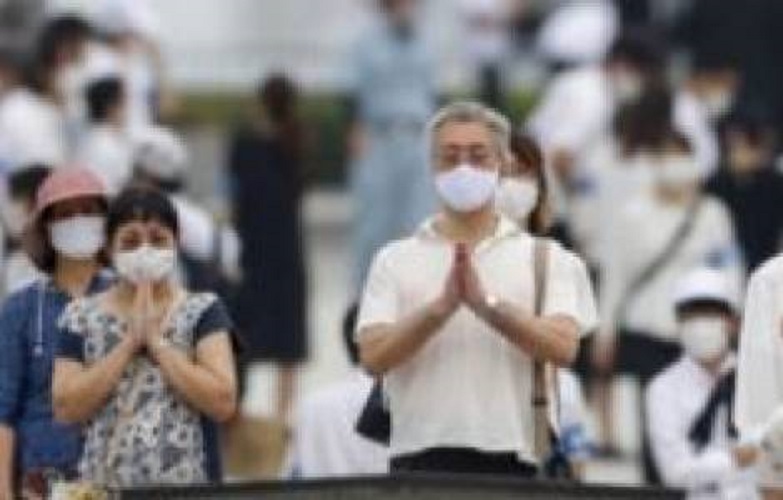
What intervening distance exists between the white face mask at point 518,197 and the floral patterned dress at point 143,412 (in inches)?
46.9

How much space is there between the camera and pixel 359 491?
1210cm

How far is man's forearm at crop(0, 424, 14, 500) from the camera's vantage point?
1358cm

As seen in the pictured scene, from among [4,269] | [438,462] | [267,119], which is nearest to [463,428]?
[438,462]

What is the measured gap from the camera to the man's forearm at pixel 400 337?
12938 millimetres

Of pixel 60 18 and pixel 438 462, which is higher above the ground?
pixel 60 18

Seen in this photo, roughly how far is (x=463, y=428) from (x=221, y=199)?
1260cm

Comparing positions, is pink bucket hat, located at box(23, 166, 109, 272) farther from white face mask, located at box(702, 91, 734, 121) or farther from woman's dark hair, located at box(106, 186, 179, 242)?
white face mask, located at box(702, 91, 734, 121)

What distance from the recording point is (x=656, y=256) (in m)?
19.8

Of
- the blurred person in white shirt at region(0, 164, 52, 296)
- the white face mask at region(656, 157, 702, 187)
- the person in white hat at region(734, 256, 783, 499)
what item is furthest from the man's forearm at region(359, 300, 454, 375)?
the white face mask at region(656, 157, 702, 187)

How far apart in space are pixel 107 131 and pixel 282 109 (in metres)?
1.04

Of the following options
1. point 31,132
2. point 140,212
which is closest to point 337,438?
point 140,212

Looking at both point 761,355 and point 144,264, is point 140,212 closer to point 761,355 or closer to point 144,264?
point 144,264

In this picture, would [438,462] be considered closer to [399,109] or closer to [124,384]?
[124,384]

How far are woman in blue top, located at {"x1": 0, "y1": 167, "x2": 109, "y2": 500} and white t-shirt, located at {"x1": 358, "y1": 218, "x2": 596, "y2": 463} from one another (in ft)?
3.13
